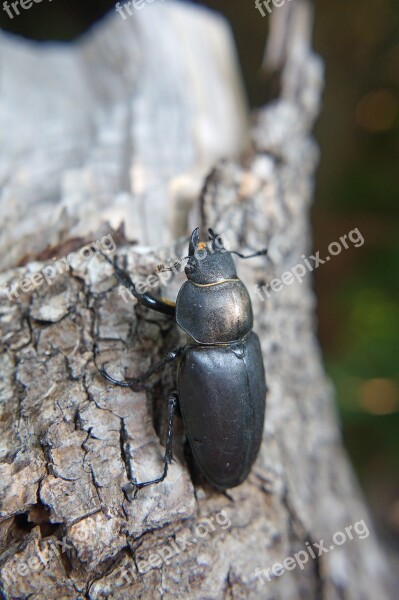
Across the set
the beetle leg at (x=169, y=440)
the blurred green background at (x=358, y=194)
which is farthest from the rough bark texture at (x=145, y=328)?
the blurred green background at (x=358, y=194)

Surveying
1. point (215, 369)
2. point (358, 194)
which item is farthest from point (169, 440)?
point (358, 194)

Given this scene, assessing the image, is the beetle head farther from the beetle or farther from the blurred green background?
the blurred green background

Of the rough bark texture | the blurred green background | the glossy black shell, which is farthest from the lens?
the blurred green background

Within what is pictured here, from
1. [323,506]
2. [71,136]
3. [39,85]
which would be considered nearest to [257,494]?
[323,506]

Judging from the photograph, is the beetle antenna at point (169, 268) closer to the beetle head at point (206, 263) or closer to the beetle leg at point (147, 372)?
the beetle head at point (206, 263)

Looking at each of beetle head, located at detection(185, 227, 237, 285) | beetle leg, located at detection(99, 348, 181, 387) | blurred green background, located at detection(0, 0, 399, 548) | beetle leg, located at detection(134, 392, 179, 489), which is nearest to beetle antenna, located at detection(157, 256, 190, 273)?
beetle head, located at detection(185, 227, 237, 285)

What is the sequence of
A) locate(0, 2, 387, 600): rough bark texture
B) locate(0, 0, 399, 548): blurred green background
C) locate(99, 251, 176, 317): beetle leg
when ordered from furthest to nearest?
locate(0, 0, 399, 548): blurred green background
locate(99, 251, 176, 317): beetle leg
locate(0, 2, 387, 600): rough bark texture

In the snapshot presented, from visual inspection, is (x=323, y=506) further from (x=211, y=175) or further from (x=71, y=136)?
(x=71, y=136)
